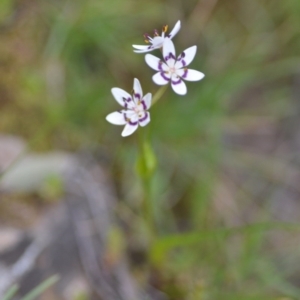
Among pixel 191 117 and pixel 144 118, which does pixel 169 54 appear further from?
pixel 191 117

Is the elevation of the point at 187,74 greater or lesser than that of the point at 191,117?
lesser

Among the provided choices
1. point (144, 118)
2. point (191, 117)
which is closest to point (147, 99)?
point (144, 118)

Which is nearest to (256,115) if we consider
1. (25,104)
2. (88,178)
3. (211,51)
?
(211,51)

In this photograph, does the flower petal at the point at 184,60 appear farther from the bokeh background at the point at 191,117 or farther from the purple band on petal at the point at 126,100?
the bokeh background at the point at 191,117

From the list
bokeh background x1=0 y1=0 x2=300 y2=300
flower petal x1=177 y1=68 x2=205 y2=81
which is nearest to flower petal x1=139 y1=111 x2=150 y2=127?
flower petal x1=177 y1=68 x2=205 y2=81

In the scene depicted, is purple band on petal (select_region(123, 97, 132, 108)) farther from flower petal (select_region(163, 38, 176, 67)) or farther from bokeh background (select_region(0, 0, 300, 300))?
bokeh background (select_region(0, 0, 300, 300))

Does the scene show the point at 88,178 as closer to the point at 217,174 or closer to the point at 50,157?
the point at 50,157
